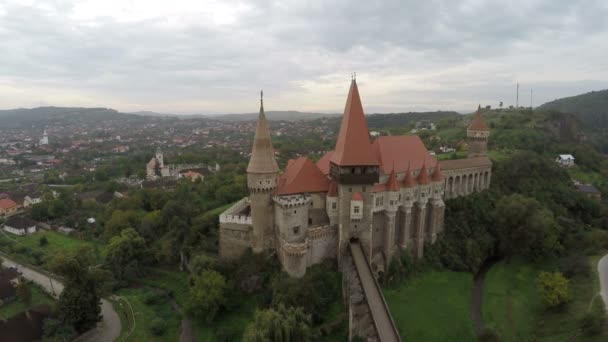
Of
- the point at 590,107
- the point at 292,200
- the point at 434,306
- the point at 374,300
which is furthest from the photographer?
the point at 590,107

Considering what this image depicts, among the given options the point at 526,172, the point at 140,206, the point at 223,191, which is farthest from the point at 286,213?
the point at 526,172

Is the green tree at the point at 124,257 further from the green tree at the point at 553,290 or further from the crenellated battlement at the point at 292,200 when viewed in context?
the green tree at the point at 553,290

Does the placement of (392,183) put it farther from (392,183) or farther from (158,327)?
(158,327)

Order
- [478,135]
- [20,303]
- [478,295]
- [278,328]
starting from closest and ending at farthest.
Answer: [278,328], [478,295], [20,303], [478,135]

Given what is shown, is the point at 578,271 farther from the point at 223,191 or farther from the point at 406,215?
the point at 223,191

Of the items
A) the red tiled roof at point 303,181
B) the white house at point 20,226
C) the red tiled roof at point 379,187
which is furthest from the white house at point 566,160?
the white house at point 20,226

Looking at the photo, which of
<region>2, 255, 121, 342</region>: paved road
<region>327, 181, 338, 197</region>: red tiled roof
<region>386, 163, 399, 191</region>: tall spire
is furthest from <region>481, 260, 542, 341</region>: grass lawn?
<region>2, 255, 121, 342</region>: paved road

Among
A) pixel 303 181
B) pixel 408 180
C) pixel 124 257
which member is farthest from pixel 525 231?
pixel 124 257
